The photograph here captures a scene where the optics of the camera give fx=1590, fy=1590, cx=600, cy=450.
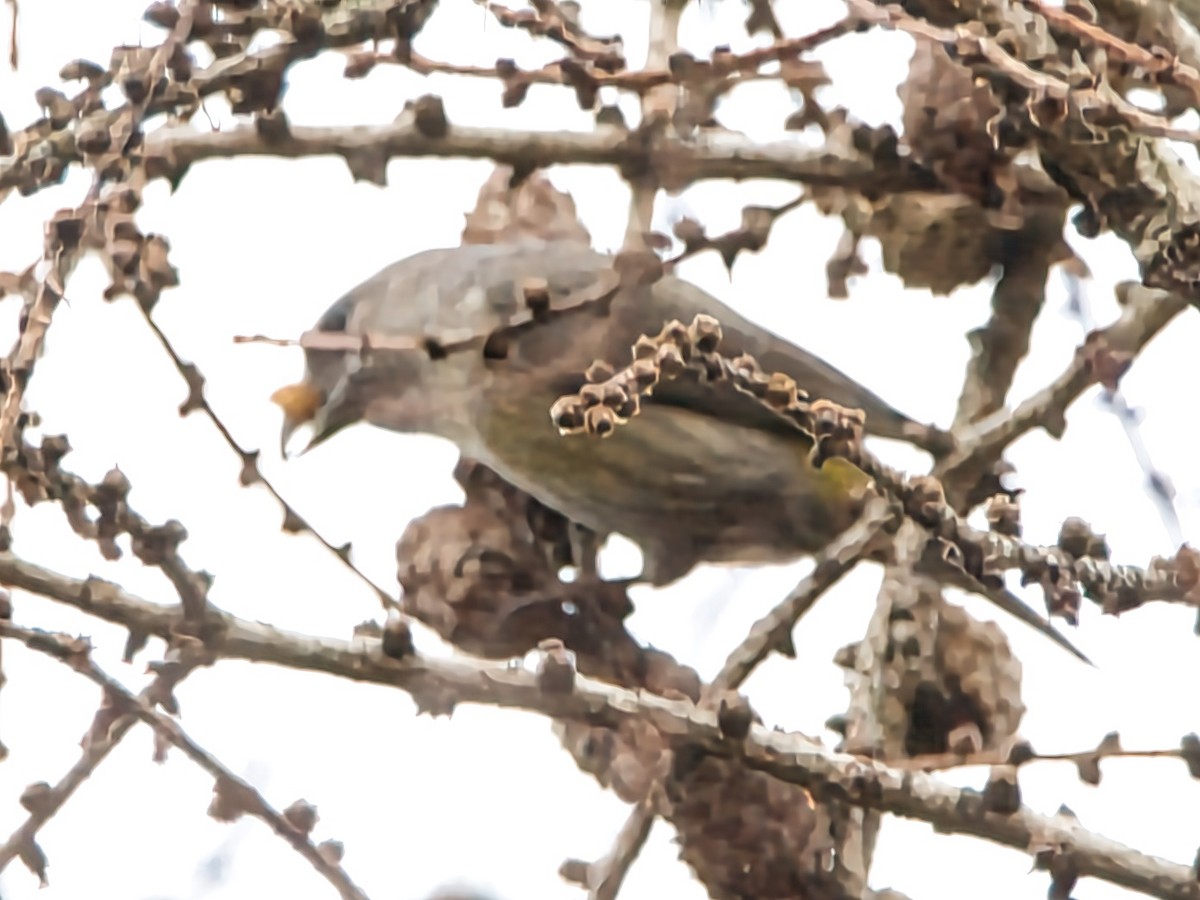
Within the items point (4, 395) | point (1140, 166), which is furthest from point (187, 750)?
point (1140, 166)

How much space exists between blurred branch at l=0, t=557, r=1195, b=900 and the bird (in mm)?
521

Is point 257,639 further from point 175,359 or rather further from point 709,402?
point 709,402

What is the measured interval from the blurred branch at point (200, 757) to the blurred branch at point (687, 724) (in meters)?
0.03

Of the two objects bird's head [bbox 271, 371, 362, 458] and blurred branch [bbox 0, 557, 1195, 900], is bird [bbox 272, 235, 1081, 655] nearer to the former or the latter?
bird's head [bbox 271, 371, 362, 458]

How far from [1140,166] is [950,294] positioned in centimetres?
34

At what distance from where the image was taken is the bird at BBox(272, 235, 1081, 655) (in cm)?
147

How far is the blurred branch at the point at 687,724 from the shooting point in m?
0.85

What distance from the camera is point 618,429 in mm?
1537

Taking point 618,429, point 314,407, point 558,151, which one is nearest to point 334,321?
point 314,407

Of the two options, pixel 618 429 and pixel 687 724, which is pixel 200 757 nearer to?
pixel 687 724

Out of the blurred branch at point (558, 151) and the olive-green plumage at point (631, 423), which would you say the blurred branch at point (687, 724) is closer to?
the blurred branch at point (558, 151)

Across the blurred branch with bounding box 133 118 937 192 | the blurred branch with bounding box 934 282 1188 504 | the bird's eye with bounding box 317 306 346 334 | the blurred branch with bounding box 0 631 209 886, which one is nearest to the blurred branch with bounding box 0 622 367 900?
the blurred branch with bounding box 0 631 209 886

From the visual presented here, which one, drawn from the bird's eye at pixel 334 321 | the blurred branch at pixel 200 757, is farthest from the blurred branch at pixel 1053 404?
the bird's eye at pixel 334 321

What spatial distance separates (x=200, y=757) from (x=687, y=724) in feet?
0.88
